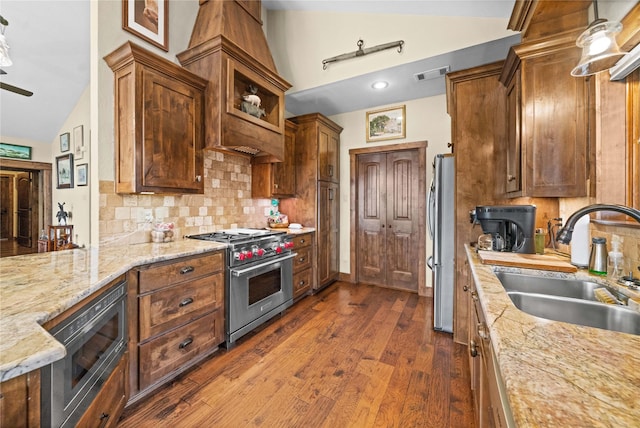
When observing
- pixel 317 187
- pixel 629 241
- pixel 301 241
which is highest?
pixel 317 187

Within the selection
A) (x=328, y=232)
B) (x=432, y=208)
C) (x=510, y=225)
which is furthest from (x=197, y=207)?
(x=510, y=225)

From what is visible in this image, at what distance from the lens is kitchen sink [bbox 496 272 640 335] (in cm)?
92

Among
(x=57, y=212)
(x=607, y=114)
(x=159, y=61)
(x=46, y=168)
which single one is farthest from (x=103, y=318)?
(x=607, y=114)

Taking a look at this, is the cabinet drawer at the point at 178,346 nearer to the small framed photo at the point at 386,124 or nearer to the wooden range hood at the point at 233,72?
the wooden range hood at the point at 233,72

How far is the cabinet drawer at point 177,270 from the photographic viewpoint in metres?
1.60

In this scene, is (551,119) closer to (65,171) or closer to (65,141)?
(65,171)

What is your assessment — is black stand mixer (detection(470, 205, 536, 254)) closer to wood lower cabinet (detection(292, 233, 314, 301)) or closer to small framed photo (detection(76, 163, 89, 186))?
wood lower cabinet (detection(292, 233, 314, 301))

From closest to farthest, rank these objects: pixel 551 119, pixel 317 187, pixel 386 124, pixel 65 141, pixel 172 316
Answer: pixel 551 119, pixel 172 316, pixel 65 141, pixel 317 187, pixel 386 124

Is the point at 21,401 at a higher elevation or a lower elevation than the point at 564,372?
lower

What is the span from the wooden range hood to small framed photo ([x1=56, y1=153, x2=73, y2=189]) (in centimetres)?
151

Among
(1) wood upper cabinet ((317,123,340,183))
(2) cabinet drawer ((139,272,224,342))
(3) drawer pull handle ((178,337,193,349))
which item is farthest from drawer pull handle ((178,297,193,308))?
(1) wood upper cabinet ((317,123,340,183))

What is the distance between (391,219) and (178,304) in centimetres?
293

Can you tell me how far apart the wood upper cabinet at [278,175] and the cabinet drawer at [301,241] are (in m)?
0.62

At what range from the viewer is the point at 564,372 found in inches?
20.7
